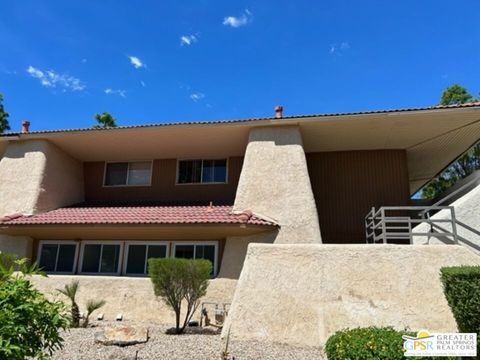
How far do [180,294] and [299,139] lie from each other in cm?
701

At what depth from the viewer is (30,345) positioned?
4402 millimetres

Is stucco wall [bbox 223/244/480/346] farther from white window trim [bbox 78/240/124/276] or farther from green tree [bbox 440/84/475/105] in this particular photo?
green tree [bbox 440/84/475/105]

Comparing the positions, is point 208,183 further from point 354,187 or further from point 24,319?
point 24,319

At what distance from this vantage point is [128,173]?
18.3 meters

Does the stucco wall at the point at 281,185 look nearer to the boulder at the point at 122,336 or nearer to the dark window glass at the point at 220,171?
the dark window glass at the point at 220,171

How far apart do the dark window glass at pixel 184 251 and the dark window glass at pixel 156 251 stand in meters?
0.49

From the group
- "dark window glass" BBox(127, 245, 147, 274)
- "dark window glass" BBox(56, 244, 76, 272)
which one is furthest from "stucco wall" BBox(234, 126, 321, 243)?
"dark window glass" BBox(56, 244, 76, 272)

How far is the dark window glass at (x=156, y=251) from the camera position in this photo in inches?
597

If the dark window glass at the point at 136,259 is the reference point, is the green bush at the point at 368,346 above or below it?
below

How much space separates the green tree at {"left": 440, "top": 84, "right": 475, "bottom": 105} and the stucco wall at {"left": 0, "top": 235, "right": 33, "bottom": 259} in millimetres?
32072

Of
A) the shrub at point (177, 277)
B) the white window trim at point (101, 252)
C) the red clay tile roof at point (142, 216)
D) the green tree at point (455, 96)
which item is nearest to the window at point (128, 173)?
the red clay tile roof at point (142, 216)

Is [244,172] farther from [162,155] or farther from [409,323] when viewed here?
[409,323]

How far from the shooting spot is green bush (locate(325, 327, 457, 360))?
5.81 m

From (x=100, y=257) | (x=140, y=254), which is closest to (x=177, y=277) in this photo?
(x=140, y=254)
